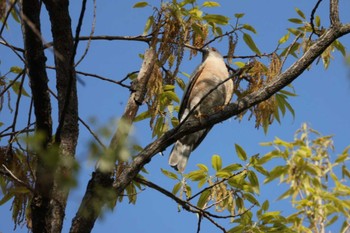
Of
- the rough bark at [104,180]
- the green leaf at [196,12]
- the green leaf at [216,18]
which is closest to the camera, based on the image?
the rough bark at [104,180]

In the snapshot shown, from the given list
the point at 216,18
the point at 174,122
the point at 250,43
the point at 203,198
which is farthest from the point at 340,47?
the point at 203,198

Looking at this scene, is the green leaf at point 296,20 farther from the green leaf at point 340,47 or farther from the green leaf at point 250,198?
the green leaf at point 250,198

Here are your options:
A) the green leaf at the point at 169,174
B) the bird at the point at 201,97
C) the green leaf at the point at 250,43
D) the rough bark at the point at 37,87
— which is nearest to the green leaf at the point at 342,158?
the green leaf at the point at 250,43

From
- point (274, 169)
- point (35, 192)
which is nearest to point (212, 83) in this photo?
point (274, 169)

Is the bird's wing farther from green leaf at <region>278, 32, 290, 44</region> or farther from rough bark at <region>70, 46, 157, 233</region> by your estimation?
rough bark at <region>70, 46, 157, 233</region>

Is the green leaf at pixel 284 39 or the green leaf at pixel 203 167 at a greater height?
the green leaf at pixel 284 39

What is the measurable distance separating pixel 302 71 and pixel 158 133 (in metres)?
1.14

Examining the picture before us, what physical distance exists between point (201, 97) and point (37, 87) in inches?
114

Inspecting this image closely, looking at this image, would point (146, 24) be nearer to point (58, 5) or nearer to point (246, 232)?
point (58, 5)

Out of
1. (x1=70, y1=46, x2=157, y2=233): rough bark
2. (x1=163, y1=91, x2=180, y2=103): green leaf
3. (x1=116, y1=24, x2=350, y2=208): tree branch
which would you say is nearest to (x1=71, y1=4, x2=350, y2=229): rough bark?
(x1=116, y1=24, x2=350, y2=208): tree branch

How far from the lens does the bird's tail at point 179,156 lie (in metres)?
4.80

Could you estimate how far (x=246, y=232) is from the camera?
343cm

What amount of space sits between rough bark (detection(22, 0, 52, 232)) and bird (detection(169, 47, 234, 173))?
232 cm

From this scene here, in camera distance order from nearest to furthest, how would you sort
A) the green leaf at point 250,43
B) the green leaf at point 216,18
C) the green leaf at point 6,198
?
the green leaf at point 6,198 < the green leaf at point 216,18 < the green leaf at point 250,43
